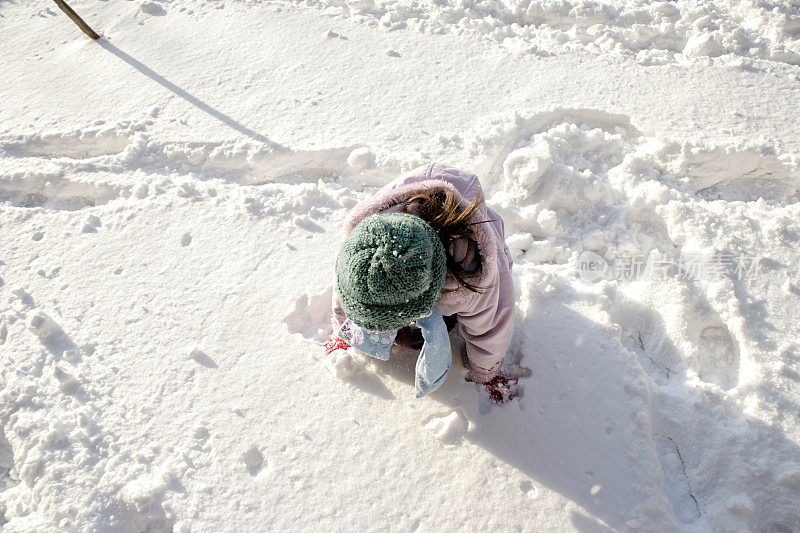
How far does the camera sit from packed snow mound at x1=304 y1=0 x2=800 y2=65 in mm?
2299

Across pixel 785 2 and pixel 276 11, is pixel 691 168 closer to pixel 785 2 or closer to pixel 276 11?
pixel 785 2

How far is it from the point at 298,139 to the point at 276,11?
980 mm

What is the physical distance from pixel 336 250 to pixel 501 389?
0.70 metres

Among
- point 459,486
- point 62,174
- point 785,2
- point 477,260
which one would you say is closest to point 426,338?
point 477,260

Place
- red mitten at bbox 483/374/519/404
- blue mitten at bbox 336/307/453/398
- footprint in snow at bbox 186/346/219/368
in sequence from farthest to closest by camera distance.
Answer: footprint in snow at bbox 186/346/219/368, red mitten at bbox 483/374/519/404, blue mitten at bbox 336/307/453/398

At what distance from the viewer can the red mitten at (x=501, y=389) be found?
138 centimetres

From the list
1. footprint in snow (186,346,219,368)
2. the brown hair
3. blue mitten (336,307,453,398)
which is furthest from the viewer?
footprint in snow (186,346,219,368)

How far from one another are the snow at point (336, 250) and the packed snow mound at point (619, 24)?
1cm

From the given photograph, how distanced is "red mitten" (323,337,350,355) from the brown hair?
53 cm

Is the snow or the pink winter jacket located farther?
the snow

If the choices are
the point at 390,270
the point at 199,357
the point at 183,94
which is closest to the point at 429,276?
the point at 390,270

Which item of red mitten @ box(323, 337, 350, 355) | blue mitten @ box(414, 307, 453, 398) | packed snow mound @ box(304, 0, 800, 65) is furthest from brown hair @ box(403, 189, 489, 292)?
packed snow mound @ box(304, 0, 800, 65)

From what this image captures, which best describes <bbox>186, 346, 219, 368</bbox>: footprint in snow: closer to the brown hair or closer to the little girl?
the little girl

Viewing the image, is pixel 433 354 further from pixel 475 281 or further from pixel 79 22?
pixel 79 22
